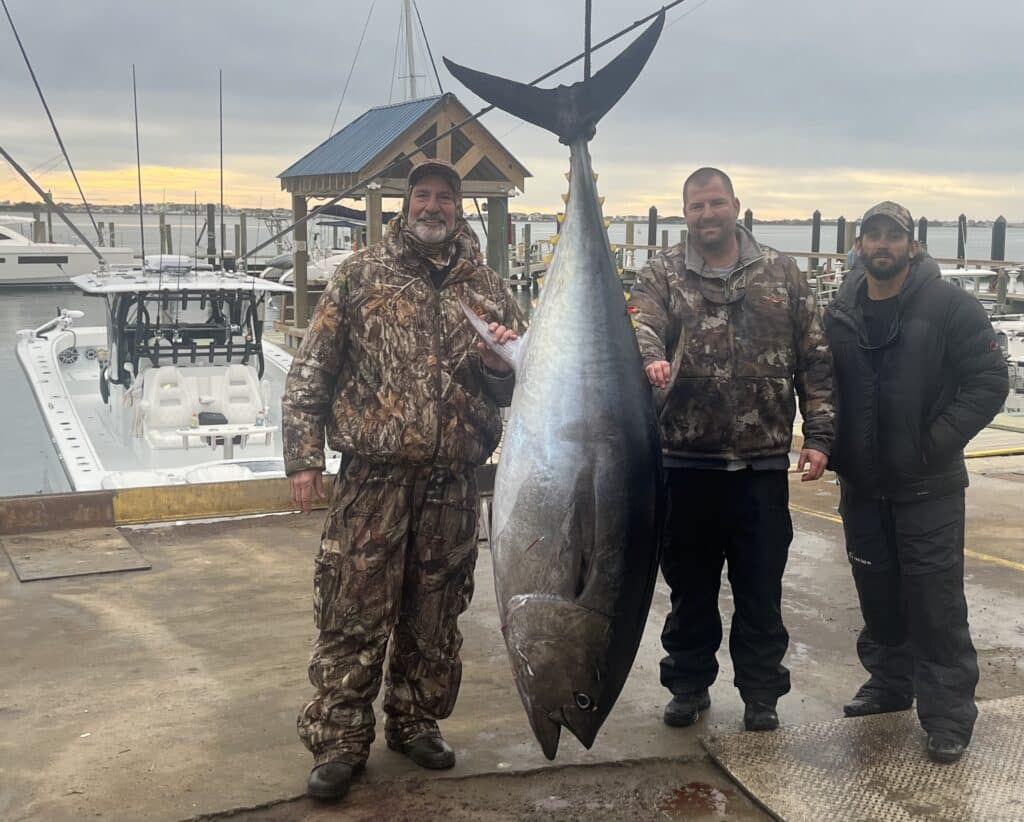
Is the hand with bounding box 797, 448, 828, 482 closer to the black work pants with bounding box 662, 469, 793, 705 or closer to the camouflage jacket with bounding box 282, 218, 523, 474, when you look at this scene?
the black work pants with bounding box 662, 469, 793, 705

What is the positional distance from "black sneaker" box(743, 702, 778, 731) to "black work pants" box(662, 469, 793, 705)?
0.07 feet

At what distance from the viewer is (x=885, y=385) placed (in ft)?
11.9

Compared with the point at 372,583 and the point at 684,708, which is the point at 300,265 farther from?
the point at 372,583

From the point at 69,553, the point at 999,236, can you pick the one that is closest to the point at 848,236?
the point at 999,236

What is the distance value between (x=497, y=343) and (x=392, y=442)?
17.7 inches

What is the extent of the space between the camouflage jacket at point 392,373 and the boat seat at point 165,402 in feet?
18.9

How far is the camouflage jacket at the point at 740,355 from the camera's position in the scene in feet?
11.8

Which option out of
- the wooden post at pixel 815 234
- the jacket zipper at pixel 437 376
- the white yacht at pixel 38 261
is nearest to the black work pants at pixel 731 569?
the jacket zipper at pixel 437 376

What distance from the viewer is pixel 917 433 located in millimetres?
3572

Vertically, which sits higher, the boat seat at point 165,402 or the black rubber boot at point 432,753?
the boat seat at point 165,402

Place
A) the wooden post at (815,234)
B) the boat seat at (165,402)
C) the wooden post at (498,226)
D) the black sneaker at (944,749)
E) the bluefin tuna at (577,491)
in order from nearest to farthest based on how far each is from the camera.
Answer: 1. the bluefin tuna at (577,491)
2. the black sneaker at (944,749)
3. the boat seat at (165,402)
4. the wooden post at (498,226)
5. the wooden post at (815,234)

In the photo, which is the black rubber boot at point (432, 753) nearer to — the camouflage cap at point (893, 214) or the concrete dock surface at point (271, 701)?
the concrete dock surface at point (271, 701)

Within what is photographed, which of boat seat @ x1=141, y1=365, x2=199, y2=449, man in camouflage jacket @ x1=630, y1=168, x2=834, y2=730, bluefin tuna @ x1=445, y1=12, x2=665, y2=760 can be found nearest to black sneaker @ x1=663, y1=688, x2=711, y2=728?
man in camouflage jacket @ x1=630, y1=168, x2=834, y2=730

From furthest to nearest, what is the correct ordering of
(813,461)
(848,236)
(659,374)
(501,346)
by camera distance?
(848,236)
(813,461)
(659,374)
(501,346)
